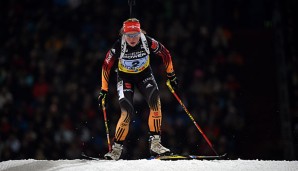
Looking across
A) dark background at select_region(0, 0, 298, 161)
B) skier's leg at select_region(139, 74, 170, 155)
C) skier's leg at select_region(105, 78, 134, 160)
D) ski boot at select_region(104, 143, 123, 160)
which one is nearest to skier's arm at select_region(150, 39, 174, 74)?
skier's leg at select_region(139, 74, 170, 155)

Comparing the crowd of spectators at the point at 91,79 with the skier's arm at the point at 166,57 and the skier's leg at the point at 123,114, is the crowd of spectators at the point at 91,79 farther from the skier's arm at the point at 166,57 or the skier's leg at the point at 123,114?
the skier's leg at the point at 123,114

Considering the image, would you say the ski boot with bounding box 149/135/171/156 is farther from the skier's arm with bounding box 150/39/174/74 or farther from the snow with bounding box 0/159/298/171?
the skier's arm with bounding box 150/39/174/74

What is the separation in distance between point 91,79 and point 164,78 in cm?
165

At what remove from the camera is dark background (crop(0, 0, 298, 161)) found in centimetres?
1193

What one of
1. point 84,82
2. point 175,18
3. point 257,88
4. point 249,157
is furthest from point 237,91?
point 84,82

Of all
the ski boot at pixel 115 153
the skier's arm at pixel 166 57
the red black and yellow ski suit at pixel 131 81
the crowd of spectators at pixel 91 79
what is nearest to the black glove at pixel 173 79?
the skier's arm at pixel 166 57

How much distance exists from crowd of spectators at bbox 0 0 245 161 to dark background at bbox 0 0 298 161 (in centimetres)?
2

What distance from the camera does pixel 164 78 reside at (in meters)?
12.2

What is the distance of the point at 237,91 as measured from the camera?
12797 mm

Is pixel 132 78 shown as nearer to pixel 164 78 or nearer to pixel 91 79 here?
pixel 164 78

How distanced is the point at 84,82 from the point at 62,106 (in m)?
0.73

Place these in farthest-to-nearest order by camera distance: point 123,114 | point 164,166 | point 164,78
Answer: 1. point 164,78
2. point 123,114
3. point 164,166

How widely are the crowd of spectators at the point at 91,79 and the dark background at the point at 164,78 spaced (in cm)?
2

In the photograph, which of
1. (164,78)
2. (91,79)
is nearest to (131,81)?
(164,78)
